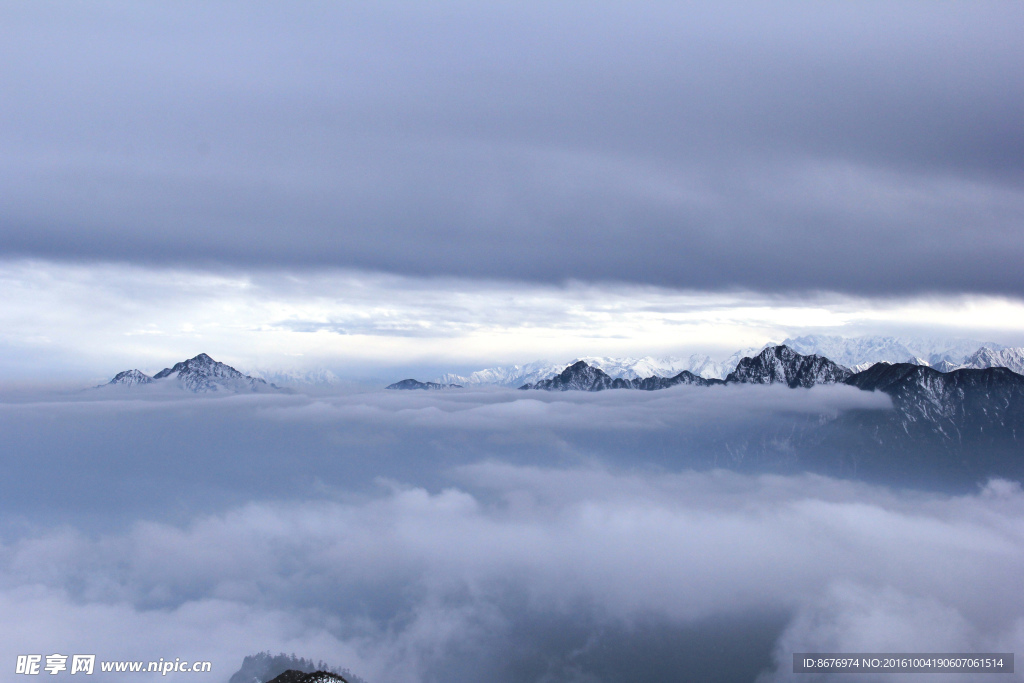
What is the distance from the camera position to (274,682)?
8912 cm

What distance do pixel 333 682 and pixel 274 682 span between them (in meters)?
9.03

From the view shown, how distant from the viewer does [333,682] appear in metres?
86.2
